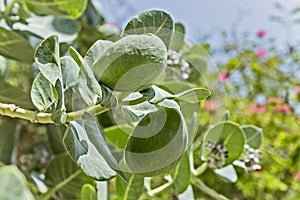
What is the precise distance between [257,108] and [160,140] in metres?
1.40

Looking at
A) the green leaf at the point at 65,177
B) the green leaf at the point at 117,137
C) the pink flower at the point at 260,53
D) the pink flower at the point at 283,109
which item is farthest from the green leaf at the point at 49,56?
the pink flower at the point at 260,53

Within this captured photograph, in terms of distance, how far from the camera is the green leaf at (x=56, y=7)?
20.3 inches

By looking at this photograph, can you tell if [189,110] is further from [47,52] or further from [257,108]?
[257,108]

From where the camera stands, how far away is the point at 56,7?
1.72 ft

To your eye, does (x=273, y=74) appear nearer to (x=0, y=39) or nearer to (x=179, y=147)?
(x=0, y=39)

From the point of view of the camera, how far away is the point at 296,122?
59.5 inches

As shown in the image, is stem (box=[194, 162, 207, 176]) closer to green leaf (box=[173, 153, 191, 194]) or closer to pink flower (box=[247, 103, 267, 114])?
green leaf (box=[173, 153, 191, 194])

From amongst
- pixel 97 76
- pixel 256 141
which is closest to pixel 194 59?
pixel 256 141

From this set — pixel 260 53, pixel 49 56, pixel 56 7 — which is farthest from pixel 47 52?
pixel 260 53

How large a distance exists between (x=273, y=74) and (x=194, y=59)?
1.50m

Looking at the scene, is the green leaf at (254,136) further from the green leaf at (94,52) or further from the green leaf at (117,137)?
the green leaf at (94,52)

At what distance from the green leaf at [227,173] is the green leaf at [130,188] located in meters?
0.10

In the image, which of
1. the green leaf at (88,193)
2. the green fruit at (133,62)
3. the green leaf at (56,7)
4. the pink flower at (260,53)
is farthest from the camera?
the pink flower at (260,53)

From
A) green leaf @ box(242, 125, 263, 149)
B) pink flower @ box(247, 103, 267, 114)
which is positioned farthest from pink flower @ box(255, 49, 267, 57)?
green leaf @ box(242, 125, 263, 149)
